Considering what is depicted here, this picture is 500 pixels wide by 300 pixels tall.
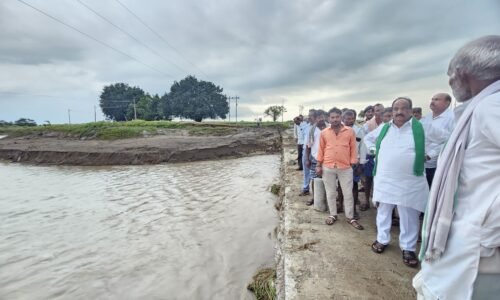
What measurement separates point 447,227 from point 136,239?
5360 millimetres

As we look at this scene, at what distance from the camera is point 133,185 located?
10.6 m

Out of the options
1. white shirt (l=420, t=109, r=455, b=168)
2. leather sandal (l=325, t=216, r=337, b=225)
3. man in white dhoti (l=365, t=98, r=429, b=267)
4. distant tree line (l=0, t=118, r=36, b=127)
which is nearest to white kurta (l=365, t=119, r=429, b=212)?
man in white dhoti (l=365, t=98, r=429, b=267)

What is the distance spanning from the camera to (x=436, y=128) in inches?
126

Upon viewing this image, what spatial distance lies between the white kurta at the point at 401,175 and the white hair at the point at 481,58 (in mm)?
1707

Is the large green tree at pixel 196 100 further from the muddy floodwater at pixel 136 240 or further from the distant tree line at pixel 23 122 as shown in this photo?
the muddy floodwater at pixel 136 240

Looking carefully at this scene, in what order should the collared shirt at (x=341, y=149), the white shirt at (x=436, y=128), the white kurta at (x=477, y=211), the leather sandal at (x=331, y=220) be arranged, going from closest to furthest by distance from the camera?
the white kurta at (x=477, y=211) → the white shirt at (x=436, y=128) → the collared shirt at (x=341, y=149) → the leather sandal at (x=331, y=220)

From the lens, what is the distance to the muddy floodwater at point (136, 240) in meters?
3.91

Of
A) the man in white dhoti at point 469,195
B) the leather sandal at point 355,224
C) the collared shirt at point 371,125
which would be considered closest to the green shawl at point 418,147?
the leather sandal at point 355,224

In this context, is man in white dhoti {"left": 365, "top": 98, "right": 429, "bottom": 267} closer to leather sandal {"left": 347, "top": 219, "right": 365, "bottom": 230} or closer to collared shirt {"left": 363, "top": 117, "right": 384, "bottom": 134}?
leather sandal {"left": 347, "top": 219, "right": 365, "bottom": 230}

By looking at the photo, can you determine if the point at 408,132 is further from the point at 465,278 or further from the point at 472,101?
the point at 465,278

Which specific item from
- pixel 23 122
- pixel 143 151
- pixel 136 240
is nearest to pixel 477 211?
pixel 136 240

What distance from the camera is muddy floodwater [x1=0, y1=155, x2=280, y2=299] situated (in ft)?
12.8

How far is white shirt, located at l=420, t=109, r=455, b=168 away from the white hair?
1.94 metres

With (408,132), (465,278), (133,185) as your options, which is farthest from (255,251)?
(133,185)
